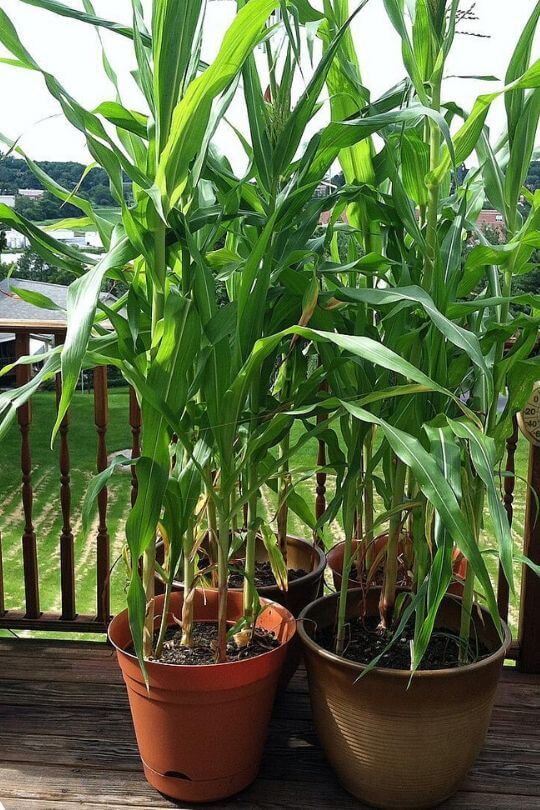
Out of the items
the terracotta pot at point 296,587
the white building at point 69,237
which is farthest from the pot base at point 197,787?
the white building at point 69,237

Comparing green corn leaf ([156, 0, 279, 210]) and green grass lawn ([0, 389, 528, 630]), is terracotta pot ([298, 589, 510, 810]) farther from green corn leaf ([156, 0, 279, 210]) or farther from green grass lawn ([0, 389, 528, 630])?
green corn leaf ([156, 0, 279, 210])

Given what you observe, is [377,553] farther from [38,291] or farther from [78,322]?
[78,322]

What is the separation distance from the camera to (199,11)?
1078 millimetres

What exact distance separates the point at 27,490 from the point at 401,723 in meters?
1.05

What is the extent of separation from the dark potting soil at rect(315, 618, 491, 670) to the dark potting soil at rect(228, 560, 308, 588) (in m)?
0.24

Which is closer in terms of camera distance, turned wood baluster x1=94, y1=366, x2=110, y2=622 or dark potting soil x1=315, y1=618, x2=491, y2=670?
dark potting soil x1=315, y1=618, x2=491, y2=670

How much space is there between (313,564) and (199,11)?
1.18m

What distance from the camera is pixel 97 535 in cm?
192

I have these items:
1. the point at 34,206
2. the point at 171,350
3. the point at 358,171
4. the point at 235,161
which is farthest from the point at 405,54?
the point at 34,206

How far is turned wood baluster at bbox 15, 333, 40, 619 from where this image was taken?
188 cm

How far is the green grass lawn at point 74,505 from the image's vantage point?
383cm

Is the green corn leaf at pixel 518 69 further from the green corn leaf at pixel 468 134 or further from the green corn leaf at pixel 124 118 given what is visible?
the green corn leaf at pixel 124 118

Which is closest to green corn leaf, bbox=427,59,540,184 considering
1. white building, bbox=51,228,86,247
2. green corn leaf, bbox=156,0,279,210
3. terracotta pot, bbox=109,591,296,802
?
green corn leaf, bbox=156,0,279,210

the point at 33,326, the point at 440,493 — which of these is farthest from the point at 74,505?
the point at 440,493
